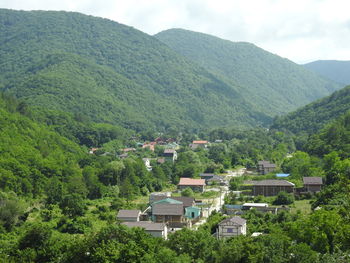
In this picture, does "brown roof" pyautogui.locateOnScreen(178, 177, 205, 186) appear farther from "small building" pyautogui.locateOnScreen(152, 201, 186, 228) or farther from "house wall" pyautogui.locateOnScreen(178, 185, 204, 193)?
"small building" pyautogui.locateOnScreen(152, 201, 186, 228)

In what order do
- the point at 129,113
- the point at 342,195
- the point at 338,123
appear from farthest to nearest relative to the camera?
the point at 129,113
the point at 338,123
the point at 342,195

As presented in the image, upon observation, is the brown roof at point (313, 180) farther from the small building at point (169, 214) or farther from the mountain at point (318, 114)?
the mountain at point (318, 114)

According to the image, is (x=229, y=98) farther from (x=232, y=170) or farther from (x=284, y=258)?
(x=284, y=258)

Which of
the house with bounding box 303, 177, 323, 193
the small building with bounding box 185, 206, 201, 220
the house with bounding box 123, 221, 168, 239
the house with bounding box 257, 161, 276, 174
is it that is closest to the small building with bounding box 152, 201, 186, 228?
the small building with bounding box 185, 206, 201, 220

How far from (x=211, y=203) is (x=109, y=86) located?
348 feet

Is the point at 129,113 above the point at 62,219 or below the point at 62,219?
above

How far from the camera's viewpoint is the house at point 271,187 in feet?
162

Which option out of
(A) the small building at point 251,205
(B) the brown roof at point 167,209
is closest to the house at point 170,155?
(A) the small building at point 251,205

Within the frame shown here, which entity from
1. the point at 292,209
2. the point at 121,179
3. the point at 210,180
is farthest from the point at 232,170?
the point at 292,209

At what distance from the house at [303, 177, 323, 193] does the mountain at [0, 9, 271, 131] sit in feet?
212

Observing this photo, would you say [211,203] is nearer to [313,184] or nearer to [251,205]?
[251,205]

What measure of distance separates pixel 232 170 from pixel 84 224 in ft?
120

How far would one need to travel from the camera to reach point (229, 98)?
191 m

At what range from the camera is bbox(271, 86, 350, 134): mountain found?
9204 centimetres
